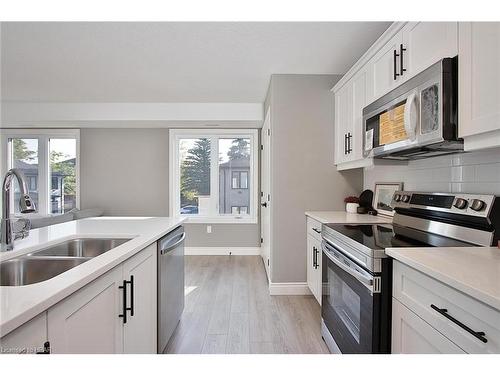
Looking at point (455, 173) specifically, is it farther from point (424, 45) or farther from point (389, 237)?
point (424, 45)

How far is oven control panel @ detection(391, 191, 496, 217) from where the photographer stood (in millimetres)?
1300

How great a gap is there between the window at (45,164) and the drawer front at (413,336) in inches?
203

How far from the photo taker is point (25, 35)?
2.29 metres

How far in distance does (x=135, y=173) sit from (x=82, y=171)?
0.92 meters

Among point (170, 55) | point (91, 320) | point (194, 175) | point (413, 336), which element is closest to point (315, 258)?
point (413, 336)

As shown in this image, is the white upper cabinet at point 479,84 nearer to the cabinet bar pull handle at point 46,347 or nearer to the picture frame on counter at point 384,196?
the picture frame on counter at point 384,196

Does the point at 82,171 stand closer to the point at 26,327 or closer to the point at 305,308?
the point at 305,308

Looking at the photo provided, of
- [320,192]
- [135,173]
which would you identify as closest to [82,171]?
[135,173]

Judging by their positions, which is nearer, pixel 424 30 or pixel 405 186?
pixel 424 30

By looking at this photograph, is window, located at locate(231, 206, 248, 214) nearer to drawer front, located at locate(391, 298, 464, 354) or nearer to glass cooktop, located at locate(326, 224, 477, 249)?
glass cooktop, located at locate(326, 224, 477, 249)

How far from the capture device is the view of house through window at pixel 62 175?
15.5 feet

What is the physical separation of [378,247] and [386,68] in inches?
52.3

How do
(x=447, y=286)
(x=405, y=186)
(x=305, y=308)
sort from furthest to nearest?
(x=305, y=308) → (x=405, y=186) → (x=447, y=286)

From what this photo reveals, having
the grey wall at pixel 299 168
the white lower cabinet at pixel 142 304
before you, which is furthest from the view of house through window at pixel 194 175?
the white lower cabinet at pixel 142 304
